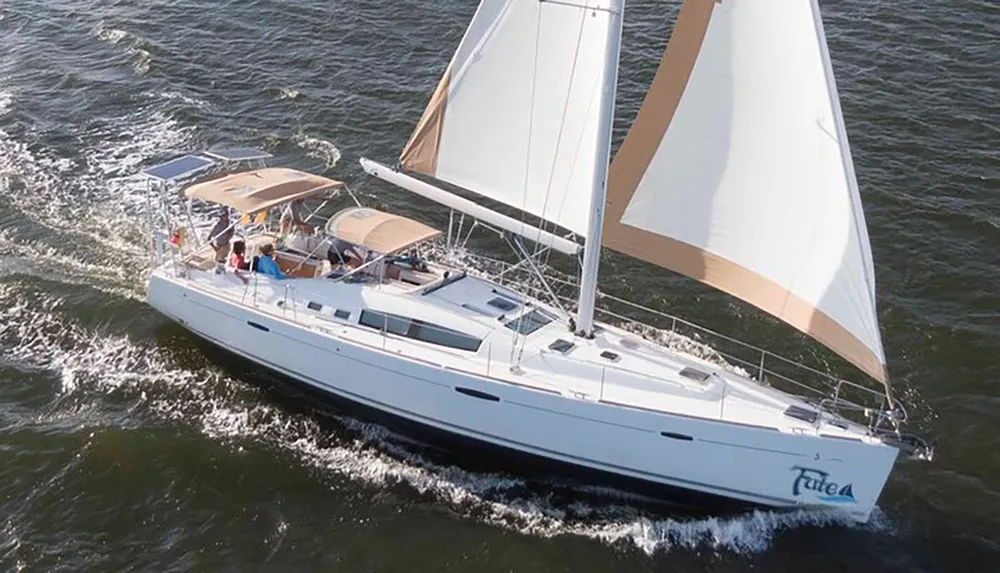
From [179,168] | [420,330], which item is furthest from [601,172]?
[179,168]

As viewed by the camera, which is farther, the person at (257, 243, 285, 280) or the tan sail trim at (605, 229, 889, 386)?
the person at (257, 243, 285, 280)

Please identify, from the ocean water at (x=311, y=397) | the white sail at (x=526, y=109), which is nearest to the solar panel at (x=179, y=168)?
the ocean water at (x=311, y=397)

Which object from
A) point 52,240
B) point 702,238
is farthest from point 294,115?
point 702,238

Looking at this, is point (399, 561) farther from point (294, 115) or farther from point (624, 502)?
point (294, 115)

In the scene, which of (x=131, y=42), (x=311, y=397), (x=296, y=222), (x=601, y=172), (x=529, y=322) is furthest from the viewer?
(x=131, y=42)

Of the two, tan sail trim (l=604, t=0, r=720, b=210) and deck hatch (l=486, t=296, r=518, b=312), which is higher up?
tan sail trim (l=604, t=0, r=720, b=210)

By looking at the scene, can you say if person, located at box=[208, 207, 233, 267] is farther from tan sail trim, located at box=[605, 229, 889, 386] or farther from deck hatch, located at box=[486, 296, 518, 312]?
tan sail trim, located at box=[605, 229, 889, 386]

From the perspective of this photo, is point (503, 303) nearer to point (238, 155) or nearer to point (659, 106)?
point (659, 106)

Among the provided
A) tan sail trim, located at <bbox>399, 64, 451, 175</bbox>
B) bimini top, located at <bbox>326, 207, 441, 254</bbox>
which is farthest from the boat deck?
tan sail trim, located at <bbox>399, 64, 451, 175</bbox>
